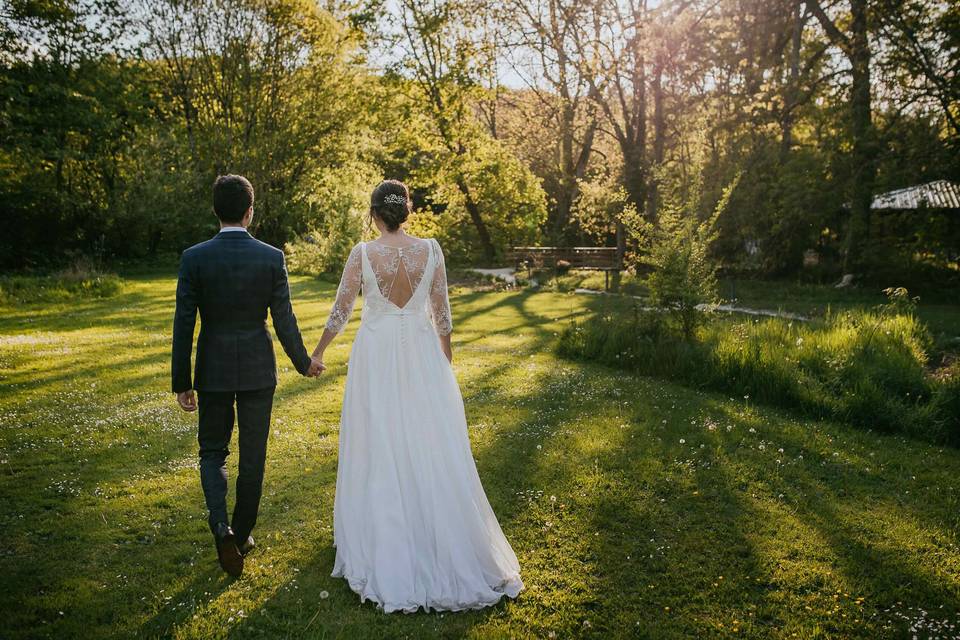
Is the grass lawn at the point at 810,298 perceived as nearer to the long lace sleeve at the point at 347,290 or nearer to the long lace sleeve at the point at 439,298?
the long lace sleeve at the point at 439,298

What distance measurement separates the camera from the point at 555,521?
4.86 metres

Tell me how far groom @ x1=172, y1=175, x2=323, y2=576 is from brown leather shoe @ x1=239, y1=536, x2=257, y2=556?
0.85 ft

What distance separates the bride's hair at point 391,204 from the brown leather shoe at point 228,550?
2.10 m

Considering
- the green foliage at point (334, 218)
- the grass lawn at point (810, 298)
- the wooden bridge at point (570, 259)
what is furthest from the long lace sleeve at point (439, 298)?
the green foliage at point (334, 218)

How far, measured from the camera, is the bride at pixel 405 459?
148 inches

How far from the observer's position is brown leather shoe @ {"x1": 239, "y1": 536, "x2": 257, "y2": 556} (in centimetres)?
425

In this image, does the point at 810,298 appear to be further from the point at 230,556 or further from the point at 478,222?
the point at 230,556

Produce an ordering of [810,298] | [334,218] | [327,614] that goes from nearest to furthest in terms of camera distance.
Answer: [327,614]
[810,298]
[334,218]

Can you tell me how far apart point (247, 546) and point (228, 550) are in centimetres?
43

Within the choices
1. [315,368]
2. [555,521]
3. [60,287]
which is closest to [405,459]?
[315,368]

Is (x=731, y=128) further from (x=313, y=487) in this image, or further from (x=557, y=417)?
(x=313, y=487)

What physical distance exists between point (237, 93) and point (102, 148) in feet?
19.7

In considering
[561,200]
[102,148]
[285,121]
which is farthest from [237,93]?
[561,200]

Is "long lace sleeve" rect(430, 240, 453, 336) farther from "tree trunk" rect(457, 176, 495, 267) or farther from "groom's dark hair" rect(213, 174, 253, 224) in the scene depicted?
"tree trunk" rect(457, 176, 495, 267)
